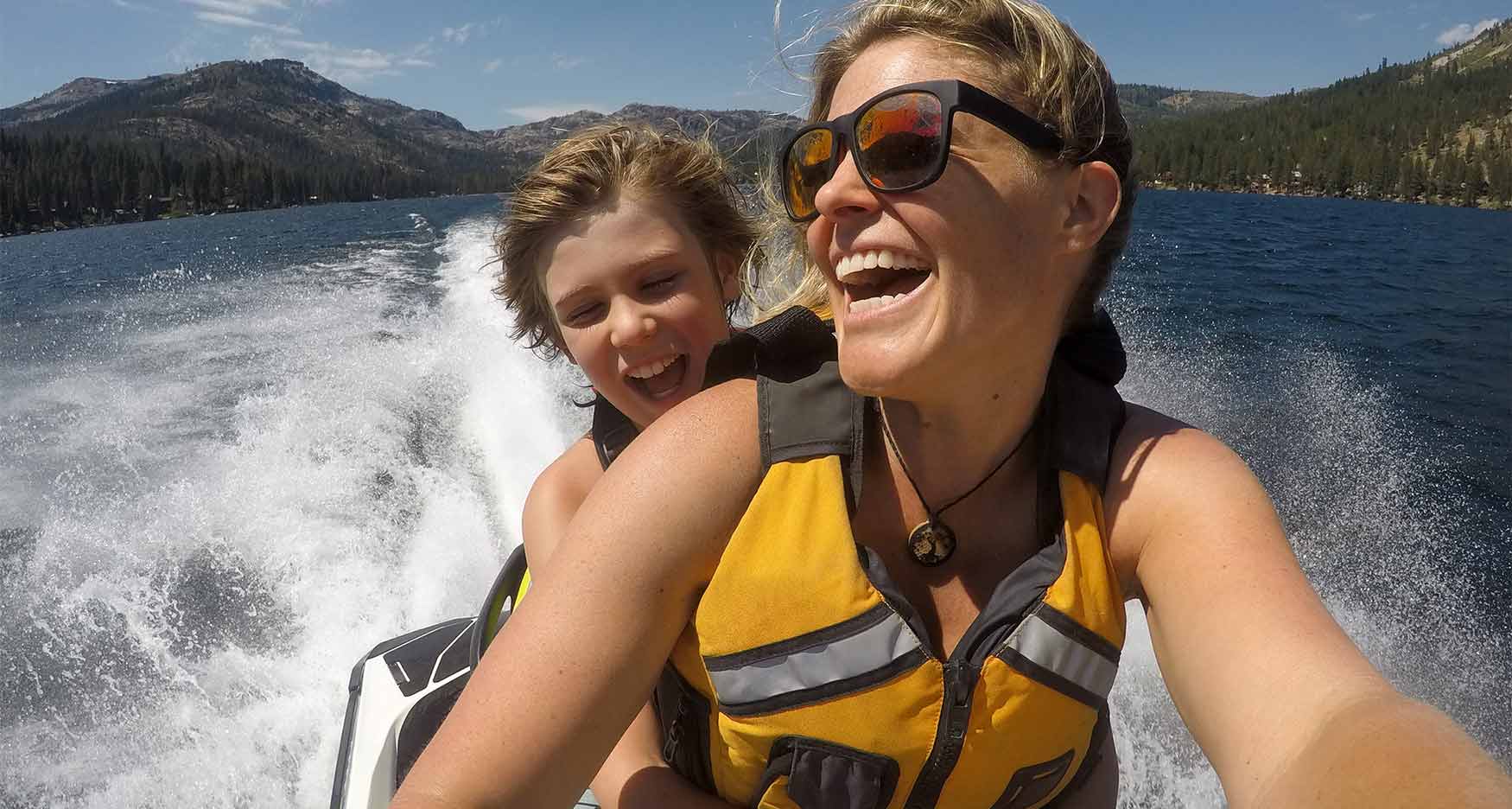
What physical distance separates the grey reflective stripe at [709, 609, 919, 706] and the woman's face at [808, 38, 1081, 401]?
393 millimetres

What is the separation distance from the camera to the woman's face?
1438 mm

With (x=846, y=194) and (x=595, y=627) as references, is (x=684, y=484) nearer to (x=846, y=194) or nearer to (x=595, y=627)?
(x=595, y=627)

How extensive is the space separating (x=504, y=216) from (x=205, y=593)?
13.8 ft

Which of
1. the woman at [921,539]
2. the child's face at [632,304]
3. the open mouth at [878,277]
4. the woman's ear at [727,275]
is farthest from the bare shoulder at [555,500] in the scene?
the open mouth at [878,277]

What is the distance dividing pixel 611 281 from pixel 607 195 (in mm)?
259

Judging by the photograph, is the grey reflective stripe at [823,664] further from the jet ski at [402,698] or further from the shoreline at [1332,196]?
the shoreline at [1332,196]

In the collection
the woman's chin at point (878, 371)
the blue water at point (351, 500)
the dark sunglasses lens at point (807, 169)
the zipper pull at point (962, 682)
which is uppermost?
the dark sunglasses lens at point (807, 169)

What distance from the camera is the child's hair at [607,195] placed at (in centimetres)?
261

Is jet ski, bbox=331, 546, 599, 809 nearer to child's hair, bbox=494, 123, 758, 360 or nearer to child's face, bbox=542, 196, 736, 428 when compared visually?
child's face, bbox=542, 196, 736, 428

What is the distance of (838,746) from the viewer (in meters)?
1.52

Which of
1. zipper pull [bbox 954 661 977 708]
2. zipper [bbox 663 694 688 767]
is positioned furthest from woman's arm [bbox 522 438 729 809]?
zipper pull [bbox 954 661 977 708]

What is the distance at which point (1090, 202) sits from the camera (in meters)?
1.60

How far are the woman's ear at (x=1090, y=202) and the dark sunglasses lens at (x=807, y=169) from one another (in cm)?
42

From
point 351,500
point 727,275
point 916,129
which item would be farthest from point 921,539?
point 351,500
